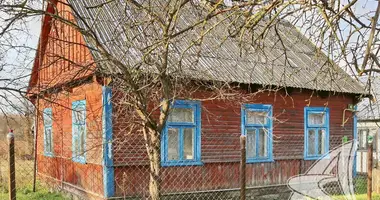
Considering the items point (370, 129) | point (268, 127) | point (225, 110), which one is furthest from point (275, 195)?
point (370, 129)

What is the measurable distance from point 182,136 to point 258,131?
2.33 metres

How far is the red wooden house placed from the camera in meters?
8.45

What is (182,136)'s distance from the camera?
30.5ft

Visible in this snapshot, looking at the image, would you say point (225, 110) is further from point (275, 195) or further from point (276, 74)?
point (275, 195)

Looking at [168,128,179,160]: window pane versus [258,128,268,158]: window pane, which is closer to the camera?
[168,128,179,160]: window pane

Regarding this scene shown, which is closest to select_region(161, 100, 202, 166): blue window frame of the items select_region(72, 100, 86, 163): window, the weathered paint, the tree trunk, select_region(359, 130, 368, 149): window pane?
the weathered paint

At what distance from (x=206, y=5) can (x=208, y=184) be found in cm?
597

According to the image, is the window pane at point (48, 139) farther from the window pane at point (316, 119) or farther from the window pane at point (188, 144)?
the window pane at point (316, 119)

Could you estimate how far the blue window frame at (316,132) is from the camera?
37.4ft

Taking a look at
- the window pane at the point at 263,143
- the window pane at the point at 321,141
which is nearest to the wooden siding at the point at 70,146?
the window pane at the point at 263,143

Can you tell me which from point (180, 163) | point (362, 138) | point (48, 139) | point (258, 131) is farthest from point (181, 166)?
point (362, 138)

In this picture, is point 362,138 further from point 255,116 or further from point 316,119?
point 255,116

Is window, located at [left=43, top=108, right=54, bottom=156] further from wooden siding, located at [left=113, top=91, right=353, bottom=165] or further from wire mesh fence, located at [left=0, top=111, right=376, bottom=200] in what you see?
wooden siding, located at [left=113, top=91, right=353, bottom=165]

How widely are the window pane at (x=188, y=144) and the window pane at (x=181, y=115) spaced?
26 cm
